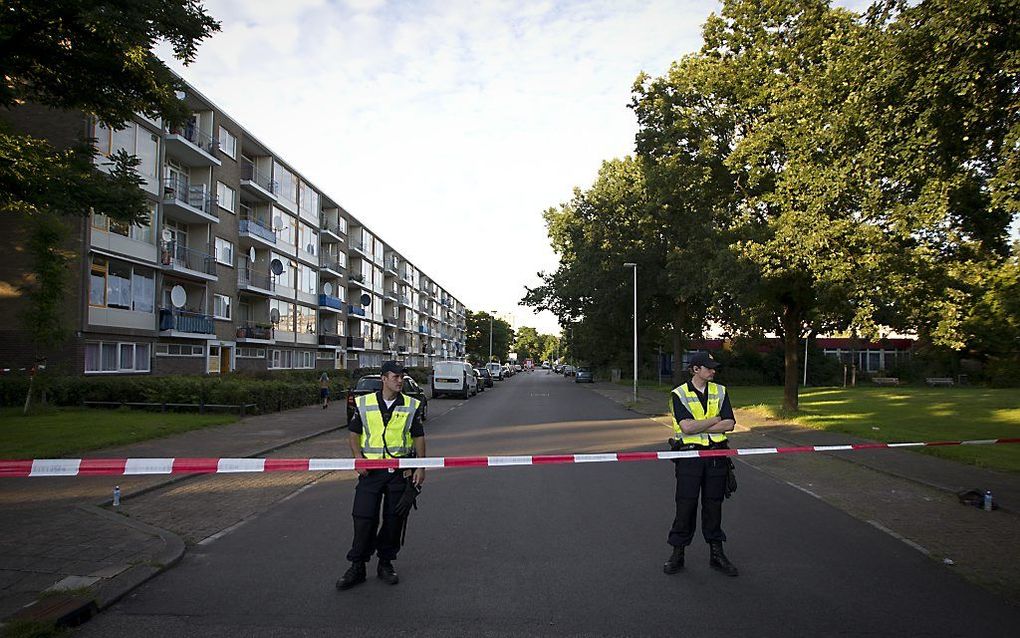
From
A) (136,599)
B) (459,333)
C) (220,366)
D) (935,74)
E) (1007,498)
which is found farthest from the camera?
(459,333)

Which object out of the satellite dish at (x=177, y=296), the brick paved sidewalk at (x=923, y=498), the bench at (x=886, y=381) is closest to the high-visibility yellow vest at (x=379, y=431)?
the brick paved sidewalk at (x=923, y=498)

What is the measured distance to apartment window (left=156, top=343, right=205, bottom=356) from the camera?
27778mm

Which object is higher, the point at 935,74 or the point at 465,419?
the point at 935,74

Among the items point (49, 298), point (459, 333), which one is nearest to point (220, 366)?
point (49, 298)

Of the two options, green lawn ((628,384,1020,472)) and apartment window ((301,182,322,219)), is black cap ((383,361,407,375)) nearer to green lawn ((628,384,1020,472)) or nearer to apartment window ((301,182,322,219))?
green lawn ((628,384,1020,472))

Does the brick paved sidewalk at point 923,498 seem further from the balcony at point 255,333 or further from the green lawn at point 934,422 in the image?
the balcony at point 255,333

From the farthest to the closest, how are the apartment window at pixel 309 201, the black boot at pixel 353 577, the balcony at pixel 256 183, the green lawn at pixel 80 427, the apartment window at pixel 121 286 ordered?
the apartment window at pixel 309 201 → the balcony at pixel 256 183 → the apartment window at pixel 121 286 → the green lawn at pixel 80 427 → the black boot at pixel 353 577

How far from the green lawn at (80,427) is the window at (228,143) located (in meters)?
18.9

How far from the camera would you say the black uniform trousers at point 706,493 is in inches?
212

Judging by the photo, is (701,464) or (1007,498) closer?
(701,464)

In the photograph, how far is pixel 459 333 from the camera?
447ft

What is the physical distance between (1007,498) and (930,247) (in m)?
4.43

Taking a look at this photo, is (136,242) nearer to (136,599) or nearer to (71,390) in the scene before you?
(71,390)

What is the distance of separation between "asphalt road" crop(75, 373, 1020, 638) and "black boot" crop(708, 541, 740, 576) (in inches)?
4.0
